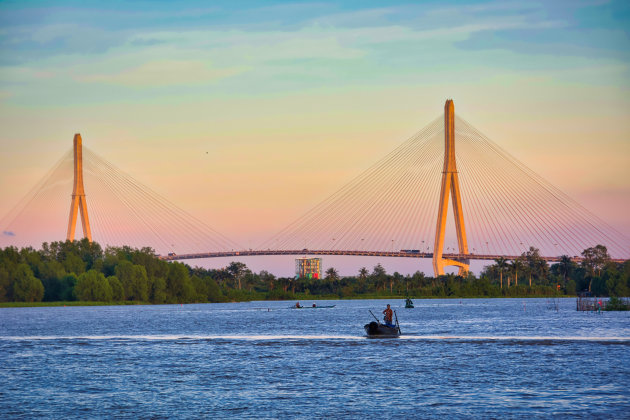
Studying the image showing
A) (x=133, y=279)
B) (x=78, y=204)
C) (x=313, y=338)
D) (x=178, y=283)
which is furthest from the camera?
(x=178, y=283)

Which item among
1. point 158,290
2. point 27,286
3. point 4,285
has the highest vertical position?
point 4,285

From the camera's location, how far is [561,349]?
48344mm

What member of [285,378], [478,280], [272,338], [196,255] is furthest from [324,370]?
[478,280]

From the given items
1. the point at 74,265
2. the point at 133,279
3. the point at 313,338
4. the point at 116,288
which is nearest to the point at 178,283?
the point at 133,279

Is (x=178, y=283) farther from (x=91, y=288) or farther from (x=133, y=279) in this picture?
(x=91, y=288)

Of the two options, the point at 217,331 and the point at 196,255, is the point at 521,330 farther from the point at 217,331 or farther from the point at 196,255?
the point at 196,255

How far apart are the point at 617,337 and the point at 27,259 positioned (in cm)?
11109

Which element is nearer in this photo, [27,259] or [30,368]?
[30,368]

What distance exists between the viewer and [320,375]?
38.1 metres

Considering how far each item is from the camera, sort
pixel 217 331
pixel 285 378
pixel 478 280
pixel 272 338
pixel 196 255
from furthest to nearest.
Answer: pixel 478 280 < pixel 196 255 < pixel 217 331 < pixel 272 338 < pixel 285 378

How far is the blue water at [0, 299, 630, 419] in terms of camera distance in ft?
95.7

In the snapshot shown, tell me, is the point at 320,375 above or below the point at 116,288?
below

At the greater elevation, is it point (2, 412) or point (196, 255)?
point (196, 255)

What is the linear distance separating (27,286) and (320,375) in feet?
338
